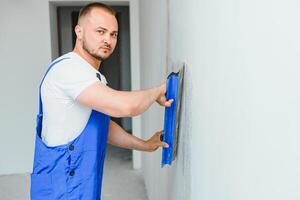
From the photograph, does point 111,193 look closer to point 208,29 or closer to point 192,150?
point 192,150

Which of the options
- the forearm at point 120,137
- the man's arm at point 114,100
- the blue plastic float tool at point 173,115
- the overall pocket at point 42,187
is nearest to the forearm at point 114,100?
the man's arm at point 114,100

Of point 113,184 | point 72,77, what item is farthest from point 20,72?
point 72,77

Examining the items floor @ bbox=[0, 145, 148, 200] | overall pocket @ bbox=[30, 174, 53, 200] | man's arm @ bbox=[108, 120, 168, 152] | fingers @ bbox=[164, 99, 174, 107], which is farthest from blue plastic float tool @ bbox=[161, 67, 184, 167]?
floor @ bbox=[0, 145, 148, 200]

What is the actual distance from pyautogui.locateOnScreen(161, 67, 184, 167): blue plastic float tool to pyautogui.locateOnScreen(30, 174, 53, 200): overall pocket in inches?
19.7

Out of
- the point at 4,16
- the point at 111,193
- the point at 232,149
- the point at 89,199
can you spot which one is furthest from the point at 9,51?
the point at 232,149

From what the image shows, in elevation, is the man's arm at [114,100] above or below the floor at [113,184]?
above

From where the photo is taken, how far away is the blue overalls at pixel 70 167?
4.75ft

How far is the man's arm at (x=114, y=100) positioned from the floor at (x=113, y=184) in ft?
7.14

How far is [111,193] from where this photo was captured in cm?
341

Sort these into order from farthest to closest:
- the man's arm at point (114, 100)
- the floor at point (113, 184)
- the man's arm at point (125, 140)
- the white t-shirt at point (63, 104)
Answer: the floor at point (113, 184) → the man's arm at point (125, 140) → the white t-shirt at point (63, 104) → the man's arm at point (114, 100)

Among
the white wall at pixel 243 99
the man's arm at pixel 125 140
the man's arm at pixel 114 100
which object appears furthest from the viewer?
the man's arm at pixel 125 140

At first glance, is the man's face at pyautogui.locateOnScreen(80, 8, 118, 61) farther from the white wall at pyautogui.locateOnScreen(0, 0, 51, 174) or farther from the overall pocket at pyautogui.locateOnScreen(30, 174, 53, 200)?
the white wall at pyautogui.locateOnScreen(0, 0, 51, 174)

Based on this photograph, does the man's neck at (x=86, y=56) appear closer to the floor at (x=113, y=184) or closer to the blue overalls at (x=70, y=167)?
the blue overalls at (x=70, y=167)

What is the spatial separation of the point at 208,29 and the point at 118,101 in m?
0.43
